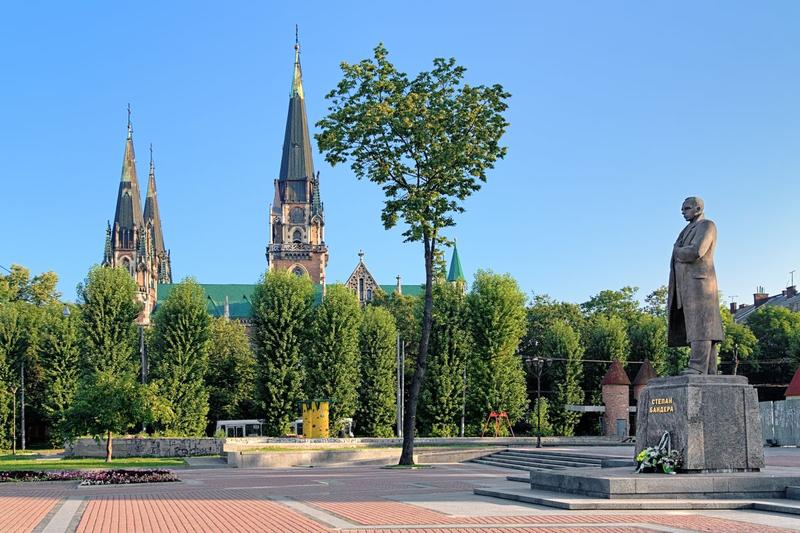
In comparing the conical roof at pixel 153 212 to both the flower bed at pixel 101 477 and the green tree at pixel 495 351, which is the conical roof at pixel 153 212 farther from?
the flower bed at pixel 101 477

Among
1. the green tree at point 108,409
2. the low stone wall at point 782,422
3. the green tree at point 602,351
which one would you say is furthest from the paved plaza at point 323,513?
the green tree at point 602,351

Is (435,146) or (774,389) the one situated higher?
(435,146)

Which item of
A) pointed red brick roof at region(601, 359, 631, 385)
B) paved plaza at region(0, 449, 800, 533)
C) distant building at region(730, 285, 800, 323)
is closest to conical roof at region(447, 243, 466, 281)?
distant building at region(730, 285, 800, 323)

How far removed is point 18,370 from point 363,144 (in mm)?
38327

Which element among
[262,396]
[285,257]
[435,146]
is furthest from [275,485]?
[285,257]

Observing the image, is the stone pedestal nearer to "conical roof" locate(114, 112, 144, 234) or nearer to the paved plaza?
the paved plaza

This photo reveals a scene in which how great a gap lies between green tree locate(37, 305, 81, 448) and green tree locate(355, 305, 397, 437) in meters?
18.1

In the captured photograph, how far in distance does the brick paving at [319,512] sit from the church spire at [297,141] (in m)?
109

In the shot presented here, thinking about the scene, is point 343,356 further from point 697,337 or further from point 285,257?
point 285,257

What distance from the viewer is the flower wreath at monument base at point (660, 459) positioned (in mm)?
17188

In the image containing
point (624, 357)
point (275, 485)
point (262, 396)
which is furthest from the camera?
point (624, 357)

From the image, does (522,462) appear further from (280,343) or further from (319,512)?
(280,343)

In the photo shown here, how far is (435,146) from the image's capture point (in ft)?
109

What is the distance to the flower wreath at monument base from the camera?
56.4 feet
